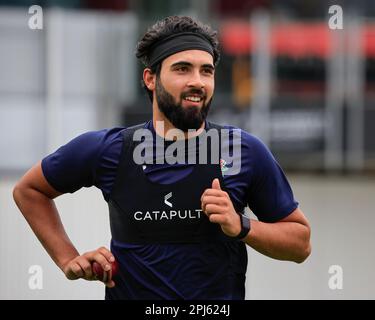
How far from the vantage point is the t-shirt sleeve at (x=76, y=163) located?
17.4ft

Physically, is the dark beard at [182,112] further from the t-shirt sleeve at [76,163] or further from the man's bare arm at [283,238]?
the man's bare arm at [283,238]

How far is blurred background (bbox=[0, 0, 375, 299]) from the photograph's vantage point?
43.9 feet

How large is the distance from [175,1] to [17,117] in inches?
125

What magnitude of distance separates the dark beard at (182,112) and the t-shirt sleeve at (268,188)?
30 cm

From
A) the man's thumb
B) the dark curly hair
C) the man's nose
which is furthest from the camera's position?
the dark curly hair

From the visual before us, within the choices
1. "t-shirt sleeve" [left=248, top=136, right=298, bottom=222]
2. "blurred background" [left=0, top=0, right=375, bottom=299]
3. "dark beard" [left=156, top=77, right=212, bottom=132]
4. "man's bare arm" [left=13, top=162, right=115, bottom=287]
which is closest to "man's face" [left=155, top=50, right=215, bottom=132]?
"dark beard" [left=156, top=77, right=212, bottom=132]

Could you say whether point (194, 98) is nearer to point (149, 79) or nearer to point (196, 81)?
point (196, 81)

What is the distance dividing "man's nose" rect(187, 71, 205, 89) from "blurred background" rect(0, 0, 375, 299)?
7.92 metres

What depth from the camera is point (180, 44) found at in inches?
204

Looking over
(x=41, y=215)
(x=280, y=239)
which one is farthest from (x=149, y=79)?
(x=280, y=239)

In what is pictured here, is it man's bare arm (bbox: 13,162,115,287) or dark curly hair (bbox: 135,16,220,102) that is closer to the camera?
dark curly hair (bbox: 135,16,220,102)

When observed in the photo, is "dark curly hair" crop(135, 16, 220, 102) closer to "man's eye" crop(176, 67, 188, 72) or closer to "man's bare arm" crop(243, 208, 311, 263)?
"man's eye" crop(176, 67, 188, 72)

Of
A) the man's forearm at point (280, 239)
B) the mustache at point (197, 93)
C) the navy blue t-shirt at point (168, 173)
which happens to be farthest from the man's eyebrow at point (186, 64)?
the man's forearm at point (280, 239)

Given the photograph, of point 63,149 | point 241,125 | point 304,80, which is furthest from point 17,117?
point 63,149
